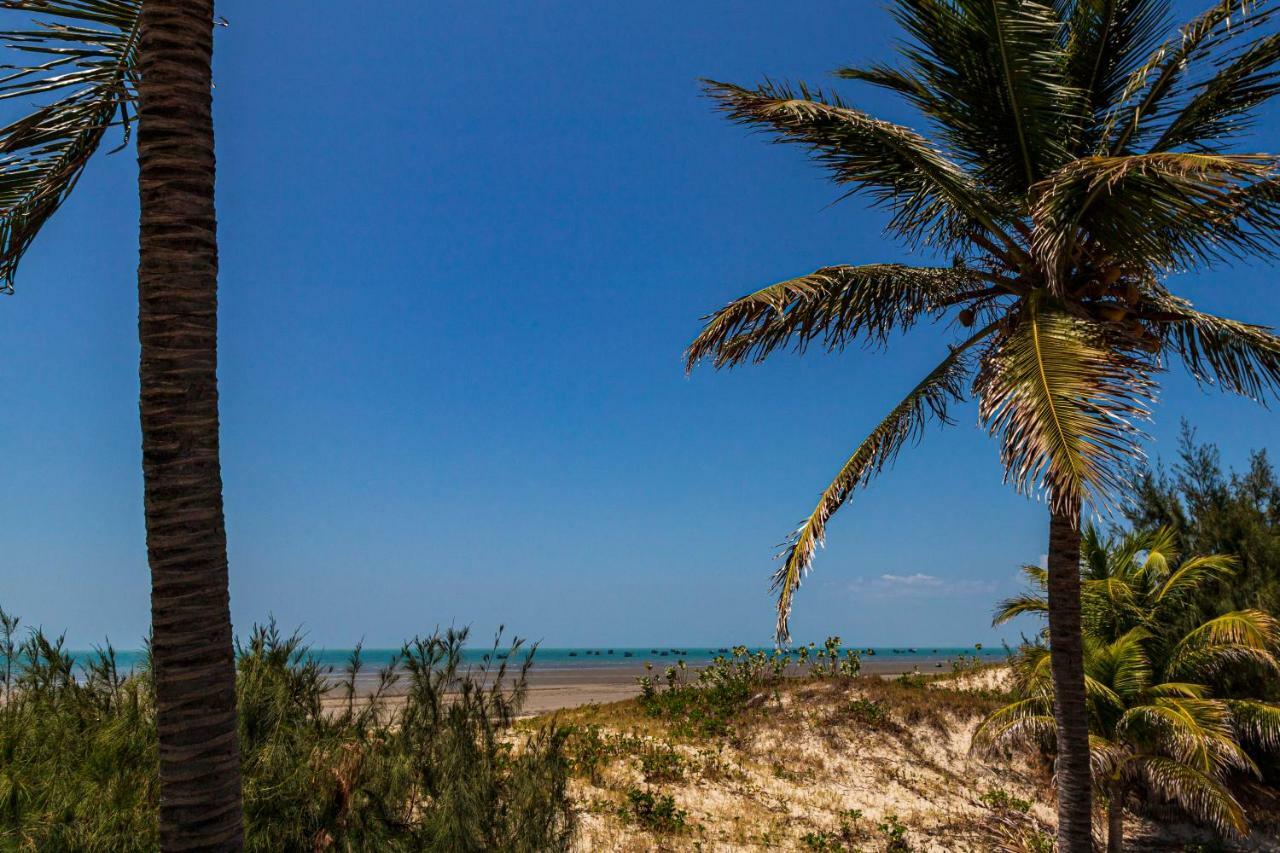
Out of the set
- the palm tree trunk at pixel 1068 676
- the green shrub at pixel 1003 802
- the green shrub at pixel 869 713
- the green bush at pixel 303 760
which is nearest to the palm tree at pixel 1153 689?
the green shrub at pixel 1003 802

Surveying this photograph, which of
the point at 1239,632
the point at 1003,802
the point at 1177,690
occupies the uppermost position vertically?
the point at 1239,632

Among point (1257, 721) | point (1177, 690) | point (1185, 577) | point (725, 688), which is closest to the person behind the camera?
point (1177, 690)

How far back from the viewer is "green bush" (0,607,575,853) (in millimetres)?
5242

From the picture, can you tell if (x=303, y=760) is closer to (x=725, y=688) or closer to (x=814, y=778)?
(x=814, y=778)

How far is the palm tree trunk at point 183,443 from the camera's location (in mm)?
3770

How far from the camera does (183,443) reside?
3.92 meters

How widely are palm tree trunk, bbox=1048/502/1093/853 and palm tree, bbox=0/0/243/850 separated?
7976 mm

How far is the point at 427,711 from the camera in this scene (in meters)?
6.91

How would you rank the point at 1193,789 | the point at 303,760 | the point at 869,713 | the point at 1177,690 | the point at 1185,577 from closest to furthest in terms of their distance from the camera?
the point at 303,760, the point at 1193,789, the point at 1177,690, the point at 1185,577, the point at 869,713

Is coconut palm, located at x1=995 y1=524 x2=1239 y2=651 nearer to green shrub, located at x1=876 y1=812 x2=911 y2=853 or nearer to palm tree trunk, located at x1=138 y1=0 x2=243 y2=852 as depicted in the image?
green shrub, located at x1=876 y1=812 x2=911 y2=853

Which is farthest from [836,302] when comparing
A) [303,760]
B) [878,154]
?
[303,760]

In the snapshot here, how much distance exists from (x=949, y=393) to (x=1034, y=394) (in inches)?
127

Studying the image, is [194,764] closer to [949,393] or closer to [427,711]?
[427,711]

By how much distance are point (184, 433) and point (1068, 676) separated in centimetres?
869
